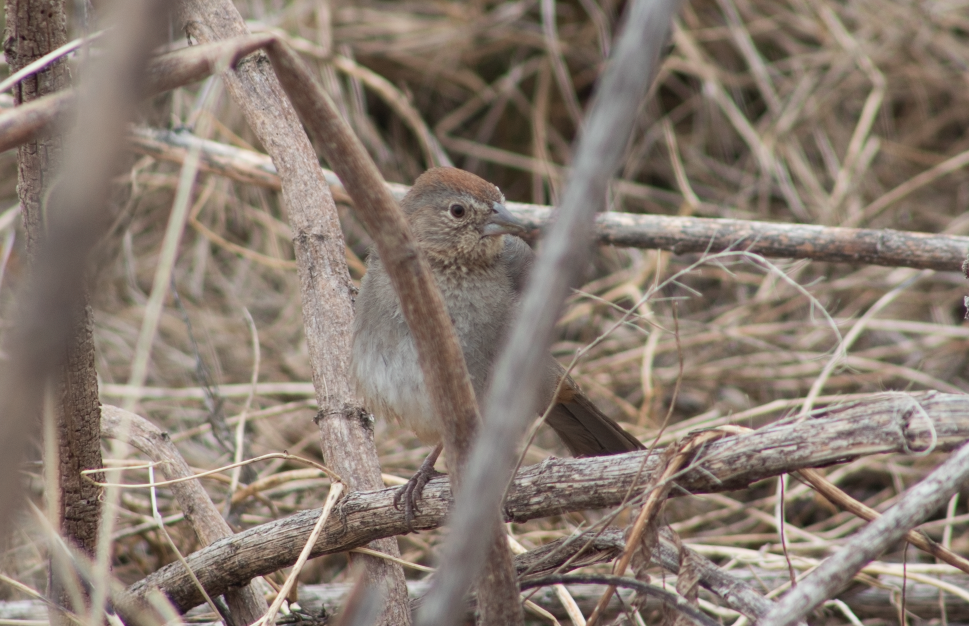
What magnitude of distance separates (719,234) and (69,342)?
2213 millimetres

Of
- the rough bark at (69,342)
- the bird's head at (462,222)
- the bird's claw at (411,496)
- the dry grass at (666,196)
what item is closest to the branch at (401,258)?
the bird's claw at (411,496)

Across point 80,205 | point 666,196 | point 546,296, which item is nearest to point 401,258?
point 546,296

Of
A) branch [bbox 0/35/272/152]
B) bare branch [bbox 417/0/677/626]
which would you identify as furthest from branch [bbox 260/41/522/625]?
bare branch [bbox 417/0/677/626]

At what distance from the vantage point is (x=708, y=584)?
6.27 ft

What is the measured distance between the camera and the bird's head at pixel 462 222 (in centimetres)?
279

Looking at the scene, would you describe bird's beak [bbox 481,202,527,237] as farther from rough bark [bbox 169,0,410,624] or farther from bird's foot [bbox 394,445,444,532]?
bird's foot [bbox 394,445,444,532]

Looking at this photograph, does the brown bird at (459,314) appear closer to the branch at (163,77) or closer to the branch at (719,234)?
the branch at (719,234)

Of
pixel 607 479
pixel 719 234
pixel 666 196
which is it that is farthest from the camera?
pixel 666 196

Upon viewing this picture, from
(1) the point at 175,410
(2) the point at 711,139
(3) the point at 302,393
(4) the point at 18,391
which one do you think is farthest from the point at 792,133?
(4) the point at 18,391

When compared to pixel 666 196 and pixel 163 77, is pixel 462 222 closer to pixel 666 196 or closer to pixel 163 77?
pixel 163 77

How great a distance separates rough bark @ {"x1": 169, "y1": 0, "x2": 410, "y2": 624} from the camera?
2703 millimetres

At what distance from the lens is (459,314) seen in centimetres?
267

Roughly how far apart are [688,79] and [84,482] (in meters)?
4.83

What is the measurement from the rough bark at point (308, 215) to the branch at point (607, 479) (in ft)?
1.62
